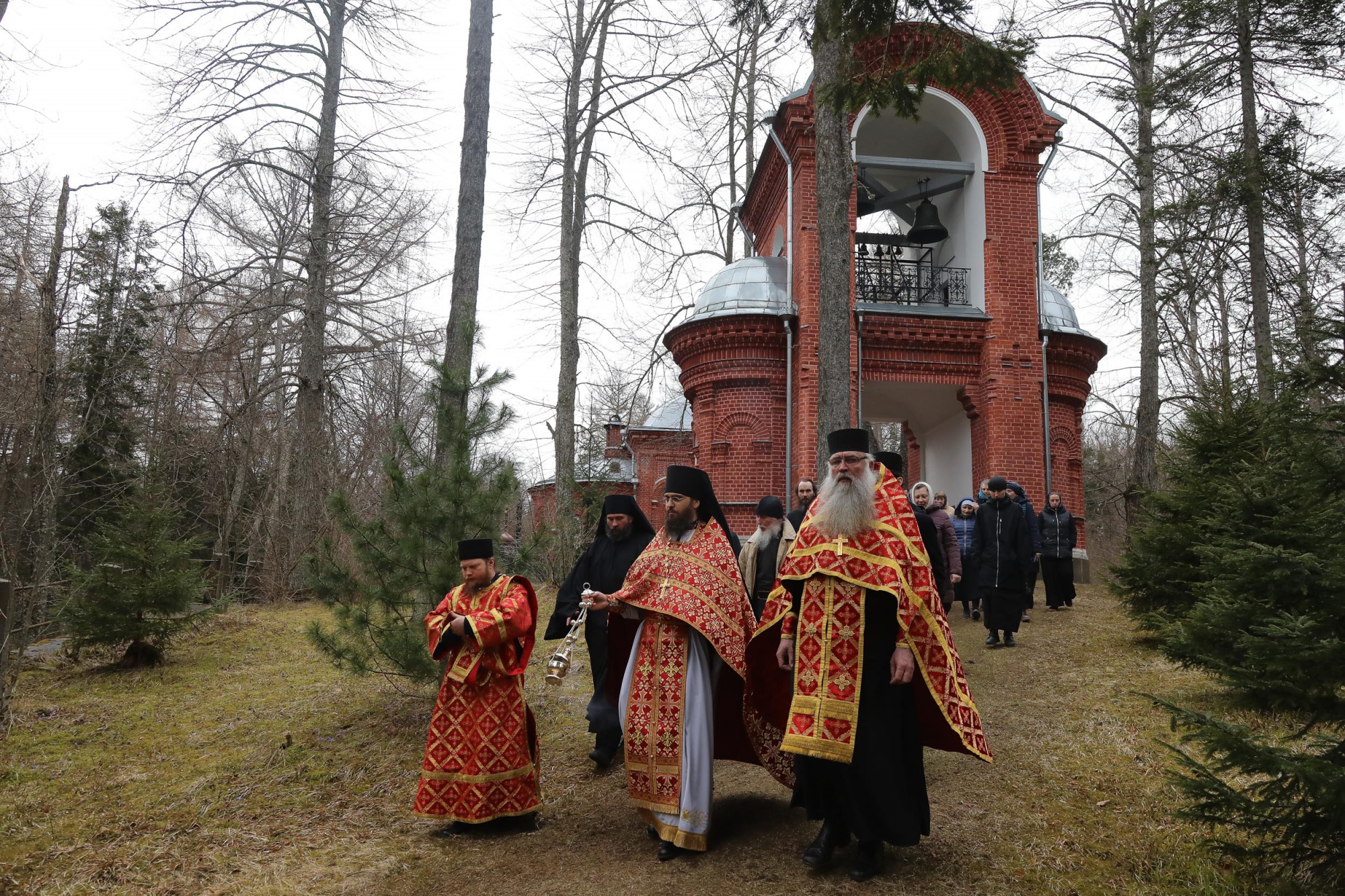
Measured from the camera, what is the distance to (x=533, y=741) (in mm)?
5504

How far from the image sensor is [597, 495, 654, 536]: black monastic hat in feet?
20.3

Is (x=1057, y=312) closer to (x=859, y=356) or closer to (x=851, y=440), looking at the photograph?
(x=859, y=356)

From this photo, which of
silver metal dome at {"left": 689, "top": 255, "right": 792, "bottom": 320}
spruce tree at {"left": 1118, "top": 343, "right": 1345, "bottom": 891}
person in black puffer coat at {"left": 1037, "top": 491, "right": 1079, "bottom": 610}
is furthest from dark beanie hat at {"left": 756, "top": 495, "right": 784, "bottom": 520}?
silver metal dome at {"left": 689, "top": 255, "right": 792, "bottom": 320}

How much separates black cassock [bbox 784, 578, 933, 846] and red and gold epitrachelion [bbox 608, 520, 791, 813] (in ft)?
2.27

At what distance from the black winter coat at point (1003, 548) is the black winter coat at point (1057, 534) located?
2.46 metres

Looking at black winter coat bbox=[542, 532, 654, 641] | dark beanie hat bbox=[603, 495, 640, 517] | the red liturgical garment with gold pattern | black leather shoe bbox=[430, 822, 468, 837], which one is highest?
dark beanie hat bbox=[603, 495, 640, 517]

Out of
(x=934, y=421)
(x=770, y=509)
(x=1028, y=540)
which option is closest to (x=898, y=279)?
(x=934, y=421)

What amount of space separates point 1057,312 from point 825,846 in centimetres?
1569

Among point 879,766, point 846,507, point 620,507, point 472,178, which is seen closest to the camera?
point 879,766

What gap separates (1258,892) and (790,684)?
226 centimetres

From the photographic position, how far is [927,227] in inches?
648

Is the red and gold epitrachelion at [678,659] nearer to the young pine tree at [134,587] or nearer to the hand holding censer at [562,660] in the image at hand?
the hand holding censer at [562,660]

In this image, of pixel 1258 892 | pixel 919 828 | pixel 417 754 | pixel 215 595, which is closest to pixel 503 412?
pixel 417 754

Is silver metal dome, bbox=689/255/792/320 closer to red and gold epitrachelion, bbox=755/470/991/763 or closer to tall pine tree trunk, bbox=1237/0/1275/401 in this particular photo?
tall pine tree trunk, bbox=1237/0/1275/401
